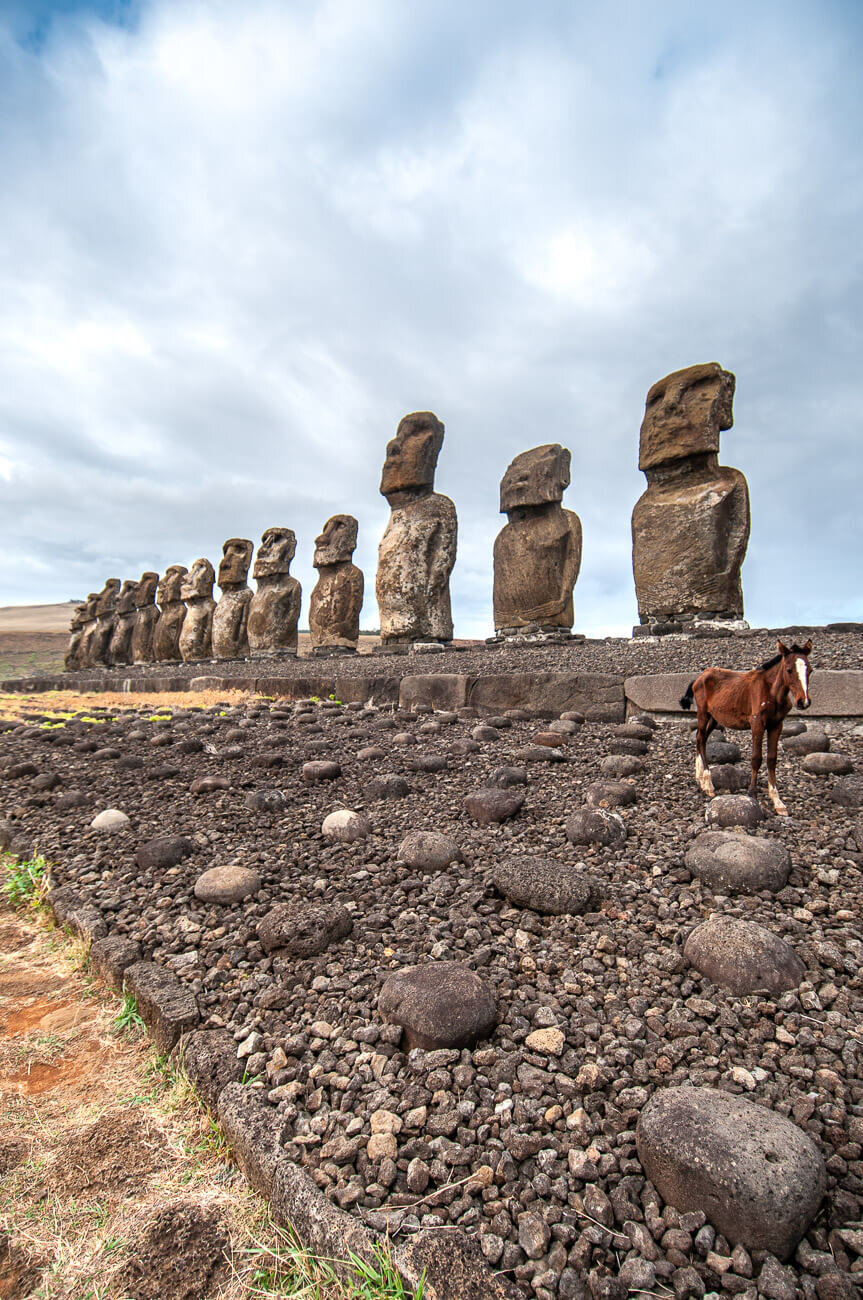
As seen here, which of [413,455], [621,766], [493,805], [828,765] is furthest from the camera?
[413,455]

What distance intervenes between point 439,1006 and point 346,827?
157 centimetres

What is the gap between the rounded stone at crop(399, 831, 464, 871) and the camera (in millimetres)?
2869

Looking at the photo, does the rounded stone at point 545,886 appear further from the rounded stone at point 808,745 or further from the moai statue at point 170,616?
the moai statue at point 170,616

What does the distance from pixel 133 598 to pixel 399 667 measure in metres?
20.0

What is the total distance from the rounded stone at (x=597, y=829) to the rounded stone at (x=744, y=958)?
86cm

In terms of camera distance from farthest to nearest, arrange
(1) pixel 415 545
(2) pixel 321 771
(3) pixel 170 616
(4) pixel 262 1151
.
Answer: (3) pixel 170 616 → (1) pixel 415 545 → (2) pixel 321 771 → (4) pixel 262 1151

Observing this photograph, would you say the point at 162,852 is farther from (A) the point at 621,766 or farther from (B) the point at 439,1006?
(A) the point at 621,766

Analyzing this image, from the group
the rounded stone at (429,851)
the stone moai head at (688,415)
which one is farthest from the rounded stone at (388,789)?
the stone moai head at (688,415)

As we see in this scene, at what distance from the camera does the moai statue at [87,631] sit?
1052 inches

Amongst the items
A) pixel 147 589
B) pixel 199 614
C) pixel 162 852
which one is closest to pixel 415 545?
pixel 162 852

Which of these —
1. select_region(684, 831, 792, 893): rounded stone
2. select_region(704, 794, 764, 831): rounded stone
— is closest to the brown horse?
select_region(704, 794, 764, 831): rounded stone

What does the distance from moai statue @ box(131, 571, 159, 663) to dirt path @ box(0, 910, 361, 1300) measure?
22.7 meters

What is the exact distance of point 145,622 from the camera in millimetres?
23781

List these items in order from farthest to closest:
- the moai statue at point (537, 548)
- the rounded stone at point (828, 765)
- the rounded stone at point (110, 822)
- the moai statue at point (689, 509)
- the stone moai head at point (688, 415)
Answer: the moai statue at point (537, 548)
the stone moai head at point (688, 415)
the moai statue at point (689, 509)
the rounded stone at point (110, 822)
the rounded stone at point (828, 765)
